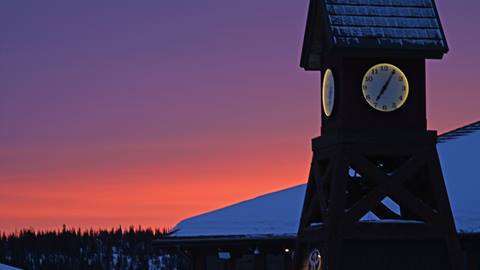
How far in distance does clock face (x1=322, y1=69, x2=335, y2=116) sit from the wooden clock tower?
45mm

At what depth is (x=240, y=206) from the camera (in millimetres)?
31891

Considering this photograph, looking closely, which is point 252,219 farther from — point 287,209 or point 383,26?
point 383,26

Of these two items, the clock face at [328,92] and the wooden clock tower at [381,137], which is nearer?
the wooden clock tower at [381,137]

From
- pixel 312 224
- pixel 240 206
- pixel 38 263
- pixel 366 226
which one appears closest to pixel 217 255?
pixel 240 206

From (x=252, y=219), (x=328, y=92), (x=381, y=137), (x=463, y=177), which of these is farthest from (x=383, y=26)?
(x=252, y=219)

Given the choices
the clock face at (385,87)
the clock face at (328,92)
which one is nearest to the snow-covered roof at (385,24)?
the clock face at (385,87)

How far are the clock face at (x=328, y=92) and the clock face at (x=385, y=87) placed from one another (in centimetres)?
85

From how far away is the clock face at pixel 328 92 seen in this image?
22891mm

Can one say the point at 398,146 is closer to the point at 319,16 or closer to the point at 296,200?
the point at 319,16

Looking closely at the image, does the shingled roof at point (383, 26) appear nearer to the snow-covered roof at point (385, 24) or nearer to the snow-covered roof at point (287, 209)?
the snow-covered roof at point (385, 24)

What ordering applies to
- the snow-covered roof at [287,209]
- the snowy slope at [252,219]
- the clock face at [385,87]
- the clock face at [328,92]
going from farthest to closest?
the snowy slope at [252,219], the snow-covered roof at [287,209], the clock face at [328,92], the clock face at [385,87]

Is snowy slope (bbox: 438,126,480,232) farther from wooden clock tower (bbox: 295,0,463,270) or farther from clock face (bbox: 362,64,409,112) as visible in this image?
clock face (bbox: 362,64,409,112)

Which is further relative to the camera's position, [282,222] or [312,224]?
[282,222]

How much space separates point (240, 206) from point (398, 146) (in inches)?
396
